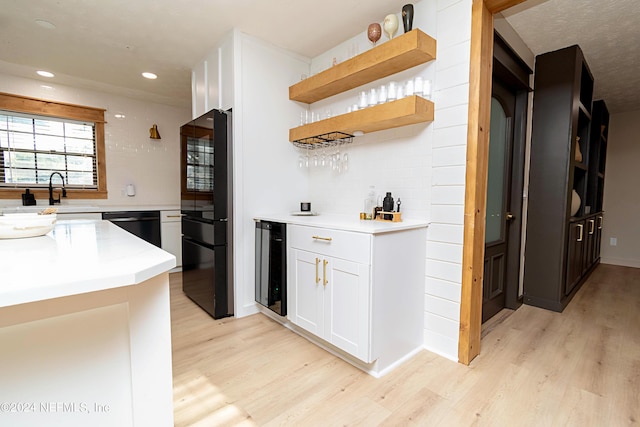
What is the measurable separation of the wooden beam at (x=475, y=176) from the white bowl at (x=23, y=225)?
234 centimetres

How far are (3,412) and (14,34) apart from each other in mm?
3418

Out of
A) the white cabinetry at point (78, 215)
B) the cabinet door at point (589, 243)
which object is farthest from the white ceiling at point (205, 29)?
the cabinet door at point (589, 243)

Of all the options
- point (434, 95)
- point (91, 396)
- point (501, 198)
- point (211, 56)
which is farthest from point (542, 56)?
point (91, 396)

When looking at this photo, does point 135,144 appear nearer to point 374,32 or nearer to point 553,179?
point 374,32

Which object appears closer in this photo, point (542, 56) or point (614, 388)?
point (614, 388)

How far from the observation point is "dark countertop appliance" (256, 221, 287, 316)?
2381mm

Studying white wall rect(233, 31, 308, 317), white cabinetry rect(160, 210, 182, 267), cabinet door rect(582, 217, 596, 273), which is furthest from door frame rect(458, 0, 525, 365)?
white cabinetry rect(160, 210, 182, 267)

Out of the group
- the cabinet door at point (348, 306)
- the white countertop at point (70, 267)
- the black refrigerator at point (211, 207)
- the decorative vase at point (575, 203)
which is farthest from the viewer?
the decorative vase at point (575, 203)

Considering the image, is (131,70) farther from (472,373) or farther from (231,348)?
(472,373)

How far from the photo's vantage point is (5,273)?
722 mm

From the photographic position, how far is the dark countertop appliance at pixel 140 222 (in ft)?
12.2

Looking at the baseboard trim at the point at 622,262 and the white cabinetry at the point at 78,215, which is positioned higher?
the white cabinetry at the point at 78,215

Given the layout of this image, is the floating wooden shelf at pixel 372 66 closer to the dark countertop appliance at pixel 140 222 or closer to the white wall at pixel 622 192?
the dark countertop appliance at pixel 140 222

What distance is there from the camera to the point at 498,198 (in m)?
2.76
